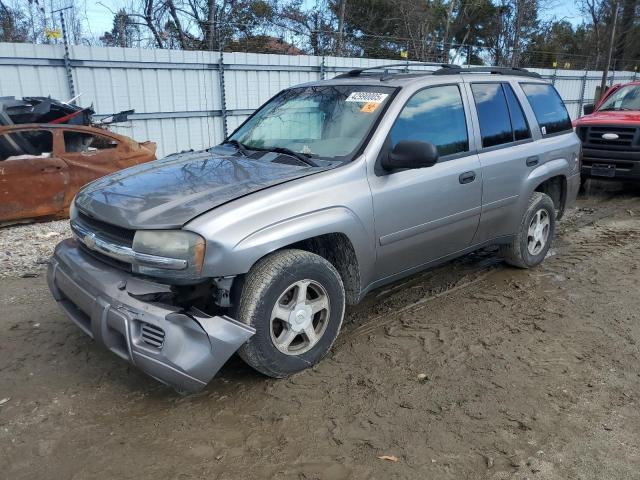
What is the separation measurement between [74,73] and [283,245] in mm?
8643

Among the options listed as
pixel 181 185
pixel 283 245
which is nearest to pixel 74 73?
pixel 181 185

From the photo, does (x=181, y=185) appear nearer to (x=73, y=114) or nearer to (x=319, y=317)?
(x=319, y=317)

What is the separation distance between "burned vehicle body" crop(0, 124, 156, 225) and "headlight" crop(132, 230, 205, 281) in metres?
4.79

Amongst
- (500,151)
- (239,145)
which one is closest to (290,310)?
(239,145)

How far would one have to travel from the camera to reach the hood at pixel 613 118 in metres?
8.34

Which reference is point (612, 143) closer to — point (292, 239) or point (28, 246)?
point (292, 239)

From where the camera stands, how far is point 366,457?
8.57 ft

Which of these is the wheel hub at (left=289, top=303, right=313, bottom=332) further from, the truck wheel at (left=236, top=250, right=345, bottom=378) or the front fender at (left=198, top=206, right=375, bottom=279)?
the front fender at (left=198, top=206, right=375, bottom=279)

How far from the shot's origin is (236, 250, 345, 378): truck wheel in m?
2.94

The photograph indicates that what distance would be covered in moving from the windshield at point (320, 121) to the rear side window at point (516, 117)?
4.80ft

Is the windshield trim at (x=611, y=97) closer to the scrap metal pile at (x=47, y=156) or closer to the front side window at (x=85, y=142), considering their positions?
the scrap metal pile at (x=47, y=156)

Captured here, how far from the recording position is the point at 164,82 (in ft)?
36.2

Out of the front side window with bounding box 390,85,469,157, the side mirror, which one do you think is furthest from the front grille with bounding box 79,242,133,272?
the front side window with bounding box 390,85,469,157

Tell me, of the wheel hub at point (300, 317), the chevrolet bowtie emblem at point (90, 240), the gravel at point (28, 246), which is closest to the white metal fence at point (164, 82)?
the gravel at point (28, 246)
